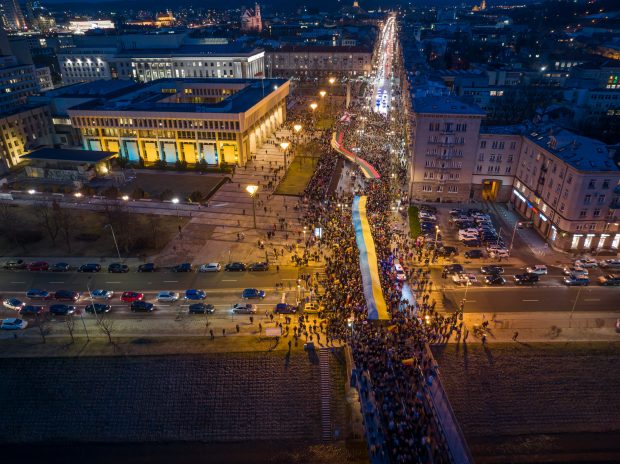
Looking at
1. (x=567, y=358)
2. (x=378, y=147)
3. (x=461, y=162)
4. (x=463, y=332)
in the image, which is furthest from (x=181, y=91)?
(x=567, y=358)

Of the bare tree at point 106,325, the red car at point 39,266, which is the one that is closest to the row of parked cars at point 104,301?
the bare tree at point 106,325

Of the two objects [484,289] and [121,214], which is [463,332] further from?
[121,214]

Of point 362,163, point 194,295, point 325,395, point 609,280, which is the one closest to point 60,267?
point 194,295

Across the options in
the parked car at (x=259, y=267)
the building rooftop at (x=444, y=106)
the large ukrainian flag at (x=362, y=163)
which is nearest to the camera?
the parked car at (x=259, y=267)

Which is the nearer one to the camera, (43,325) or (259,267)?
(43,325)

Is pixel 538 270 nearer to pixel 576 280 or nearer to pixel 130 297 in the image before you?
pixel 576 280

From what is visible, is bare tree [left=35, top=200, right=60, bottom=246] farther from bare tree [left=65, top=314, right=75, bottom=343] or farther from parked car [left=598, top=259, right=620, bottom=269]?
parked car [left=598, top=259, right=620, bottom=269]

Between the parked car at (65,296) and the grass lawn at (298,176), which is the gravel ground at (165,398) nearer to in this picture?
the parked car at (65,296)
